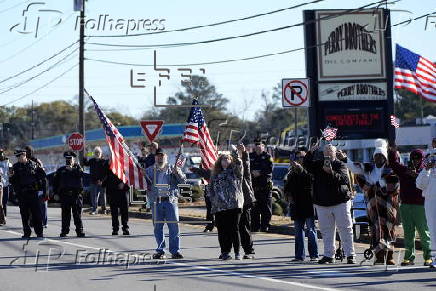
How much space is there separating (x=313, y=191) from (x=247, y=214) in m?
1.52

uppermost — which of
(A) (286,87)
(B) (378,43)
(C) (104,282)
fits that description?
(B) (378,43)

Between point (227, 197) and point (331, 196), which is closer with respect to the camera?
point (331, 196)

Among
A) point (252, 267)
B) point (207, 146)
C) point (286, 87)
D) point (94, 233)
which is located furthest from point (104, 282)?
point (286, 87)

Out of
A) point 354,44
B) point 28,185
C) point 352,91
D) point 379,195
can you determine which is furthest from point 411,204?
point 354,44

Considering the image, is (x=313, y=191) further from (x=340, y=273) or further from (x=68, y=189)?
(x=68, y=189)

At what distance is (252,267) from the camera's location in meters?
14.5

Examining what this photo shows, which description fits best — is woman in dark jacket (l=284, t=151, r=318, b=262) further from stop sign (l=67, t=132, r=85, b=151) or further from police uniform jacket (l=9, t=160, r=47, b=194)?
stop sign (l=67, t=132, r=85, b=151)

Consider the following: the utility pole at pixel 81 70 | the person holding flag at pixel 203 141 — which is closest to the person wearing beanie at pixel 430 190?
the person holding flag at pixel 203 141

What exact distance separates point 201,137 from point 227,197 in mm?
4717

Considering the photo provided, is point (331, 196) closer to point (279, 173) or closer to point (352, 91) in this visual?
point (352, 91)

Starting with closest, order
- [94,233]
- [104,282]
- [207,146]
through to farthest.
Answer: [104,282] < [207,146] < [94,233]

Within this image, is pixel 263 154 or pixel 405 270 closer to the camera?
pixel 405 270

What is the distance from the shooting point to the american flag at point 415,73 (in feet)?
81.7

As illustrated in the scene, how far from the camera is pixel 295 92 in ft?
73.2
